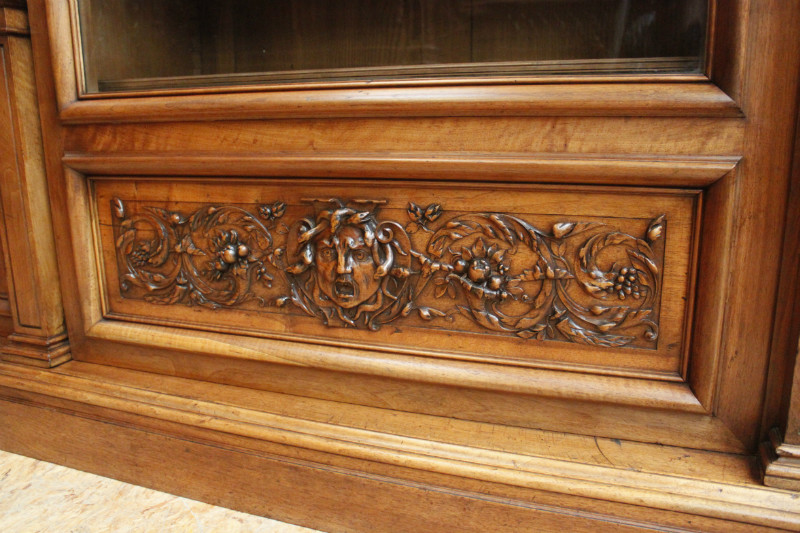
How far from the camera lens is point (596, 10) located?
0.69 meters

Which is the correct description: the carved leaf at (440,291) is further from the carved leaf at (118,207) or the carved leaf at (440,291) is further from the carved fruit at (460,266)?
the carved leaf at (118,207)

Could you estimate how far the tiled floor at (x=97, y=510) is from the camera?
2.22 feet

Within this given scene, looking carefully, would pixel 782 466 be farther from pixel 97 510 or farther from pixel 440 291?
pixel 97 510

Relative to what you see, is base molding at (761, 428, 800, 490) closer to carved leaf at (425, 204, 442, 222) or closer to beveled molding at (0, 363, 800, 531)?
beveled molding at (0, 363, 800, 531)

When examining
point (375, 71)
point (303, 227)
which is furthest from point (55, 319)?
point (375, 71)

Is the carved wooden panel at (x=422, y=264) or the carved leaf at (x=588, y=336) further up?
the carved wooden panel at (x=422, y=264)

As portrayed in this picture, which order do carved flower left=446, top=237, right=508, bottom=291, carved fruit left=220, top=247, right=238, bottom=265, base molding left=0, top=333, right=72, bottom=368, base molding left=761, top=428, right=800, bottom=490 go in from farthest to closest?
base molding left=0, top=333, right=72, bottom=368 < carved fruit left=220, top=247, right=238, bottom=265 < carved flower left=446, top=237, right=508, bottom=291 < base molding left=761, top=428, right=800, bottom=490

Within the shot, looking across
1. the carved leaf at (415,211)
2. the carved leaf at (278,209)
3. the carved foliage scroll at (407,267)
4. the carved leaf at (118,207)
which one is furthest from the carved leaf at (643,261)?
the carved leaf at (118,207)

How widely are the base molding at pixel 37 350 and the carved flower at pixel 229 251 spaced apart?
0.33 m

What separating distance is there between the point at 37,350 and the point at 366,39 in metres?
0.74

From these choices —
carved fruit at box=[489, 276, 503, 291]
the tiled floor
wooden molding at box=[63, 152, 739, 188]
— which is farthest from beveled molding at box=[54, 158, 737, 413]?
the tiled floor

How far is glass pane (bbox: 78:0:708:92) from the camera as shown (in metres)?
0.62

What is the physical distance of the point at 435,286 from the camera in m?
0.68

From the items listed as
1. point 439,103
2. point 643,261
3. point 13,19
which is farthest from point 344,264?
point 13,19
